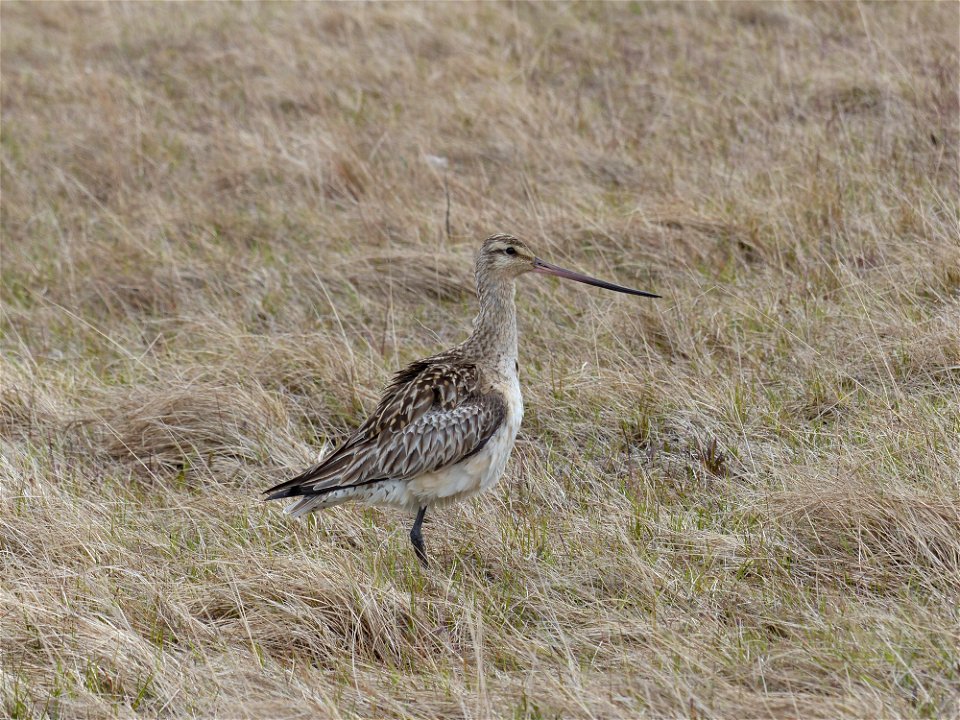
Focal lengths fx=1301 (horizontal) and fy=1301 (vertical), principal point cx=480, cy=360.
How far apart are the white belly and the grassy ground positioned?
0.58 feet

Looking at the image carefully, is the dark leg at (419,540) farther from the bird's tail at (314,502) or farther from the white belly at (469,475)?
the bird's tail at (314,502)

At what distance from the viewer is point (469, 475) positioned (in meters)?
4.98

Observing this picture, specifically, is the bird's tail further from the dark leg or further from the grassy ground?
the dark leg

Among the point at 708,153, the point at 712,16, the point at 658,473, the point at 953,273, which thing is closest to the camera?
the point at 658,473

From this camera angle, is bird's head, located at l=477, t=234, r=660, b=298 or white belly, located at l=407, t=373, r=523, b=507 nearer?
white belly, located at l=407, t=373, r=523, b=507

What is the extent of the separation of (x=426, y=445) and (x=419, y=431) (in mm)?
60

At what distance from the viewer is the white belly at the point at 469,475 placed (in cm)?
496

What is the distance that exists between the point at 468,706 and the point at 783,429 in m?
2.15

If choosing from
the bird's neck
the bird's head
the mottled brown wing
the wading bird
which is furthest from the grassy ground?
the bird's head

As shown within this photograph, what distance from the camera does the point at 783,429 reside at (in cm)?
536

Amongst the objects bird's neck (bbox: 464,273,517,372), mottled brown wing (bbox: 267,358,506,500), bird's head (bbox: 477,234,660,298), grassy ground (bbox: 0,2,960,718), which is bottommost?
grassy ground (bbox: 0,2,960,718)

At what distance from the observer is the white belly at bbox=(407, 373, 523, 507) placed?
4965 millimetres

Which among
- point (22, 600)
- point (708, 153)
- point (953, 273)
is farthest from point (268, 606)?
point (708, 153)

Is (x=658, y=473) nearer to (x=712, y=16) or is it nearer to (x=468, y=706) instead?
(x=468, y=706)
